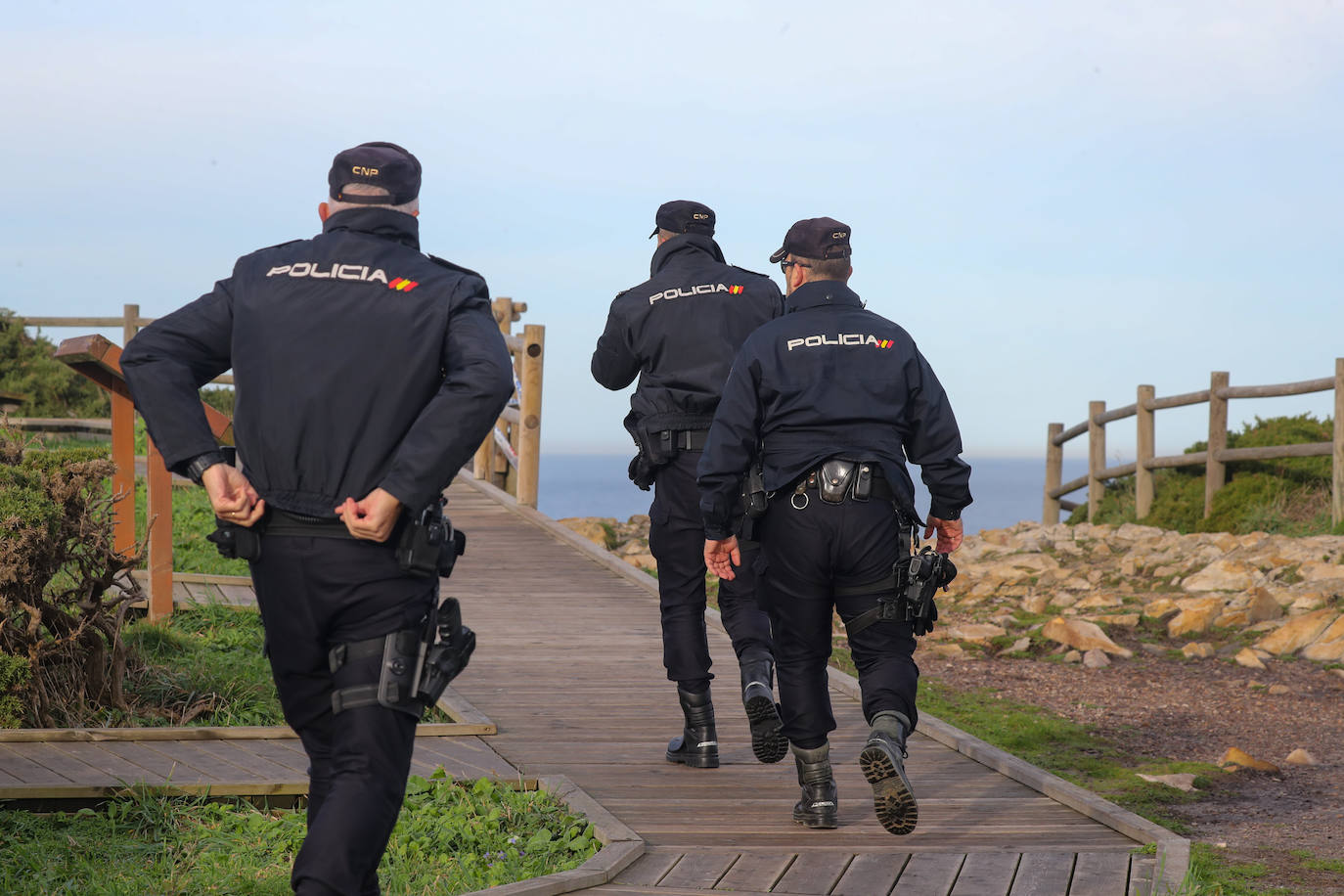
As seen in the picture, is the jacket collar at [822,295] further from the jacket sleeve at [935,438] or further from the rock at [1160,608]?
the rock at [1160,608]

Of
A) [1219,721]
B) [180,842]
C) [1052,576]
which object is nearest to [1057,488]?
[1052,576]

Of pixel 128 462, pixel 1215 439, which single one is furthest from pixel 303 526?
pixel 1215 439

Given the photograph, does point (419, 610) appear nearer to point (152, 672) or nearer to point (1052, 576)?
point (152, 672)

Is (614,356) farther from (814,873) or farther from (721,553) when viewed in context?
(814,873)

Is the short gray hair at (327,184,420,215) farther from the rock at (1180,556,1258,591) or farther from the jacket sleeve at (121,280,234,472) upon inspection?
the rock at (1180,556,1258,591)

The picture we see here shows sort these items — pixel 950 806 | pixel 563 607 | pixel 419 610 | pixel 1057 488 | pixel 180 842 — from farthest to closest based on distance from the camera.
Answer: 1. pixel 1057 488
2. pixel 563 607
3. pixel 950 806
4. pixel 180 842
5. pixel 419 610

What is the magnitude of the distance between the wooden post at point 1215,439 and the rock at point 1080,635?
5.50 metres

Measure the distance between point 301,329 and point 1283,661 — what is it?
830cm

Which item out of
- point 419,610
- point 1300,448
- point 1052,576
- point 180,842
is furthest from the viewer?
point 1300,448

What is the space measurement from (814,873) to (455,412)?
1945 mm

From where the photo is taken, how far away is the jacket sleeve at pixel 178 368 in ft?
10.2

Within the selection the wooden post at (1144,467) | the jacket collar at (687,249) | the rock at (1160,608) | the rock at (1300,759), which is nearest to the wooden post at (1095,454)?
the wooden post at (1144,467)

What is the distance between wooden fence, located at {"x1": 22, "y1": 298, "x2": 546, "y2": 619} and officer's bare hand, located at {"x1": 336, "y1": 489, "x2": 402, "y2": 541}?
0.81 m

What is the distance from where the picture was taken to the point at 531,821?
179 inches
